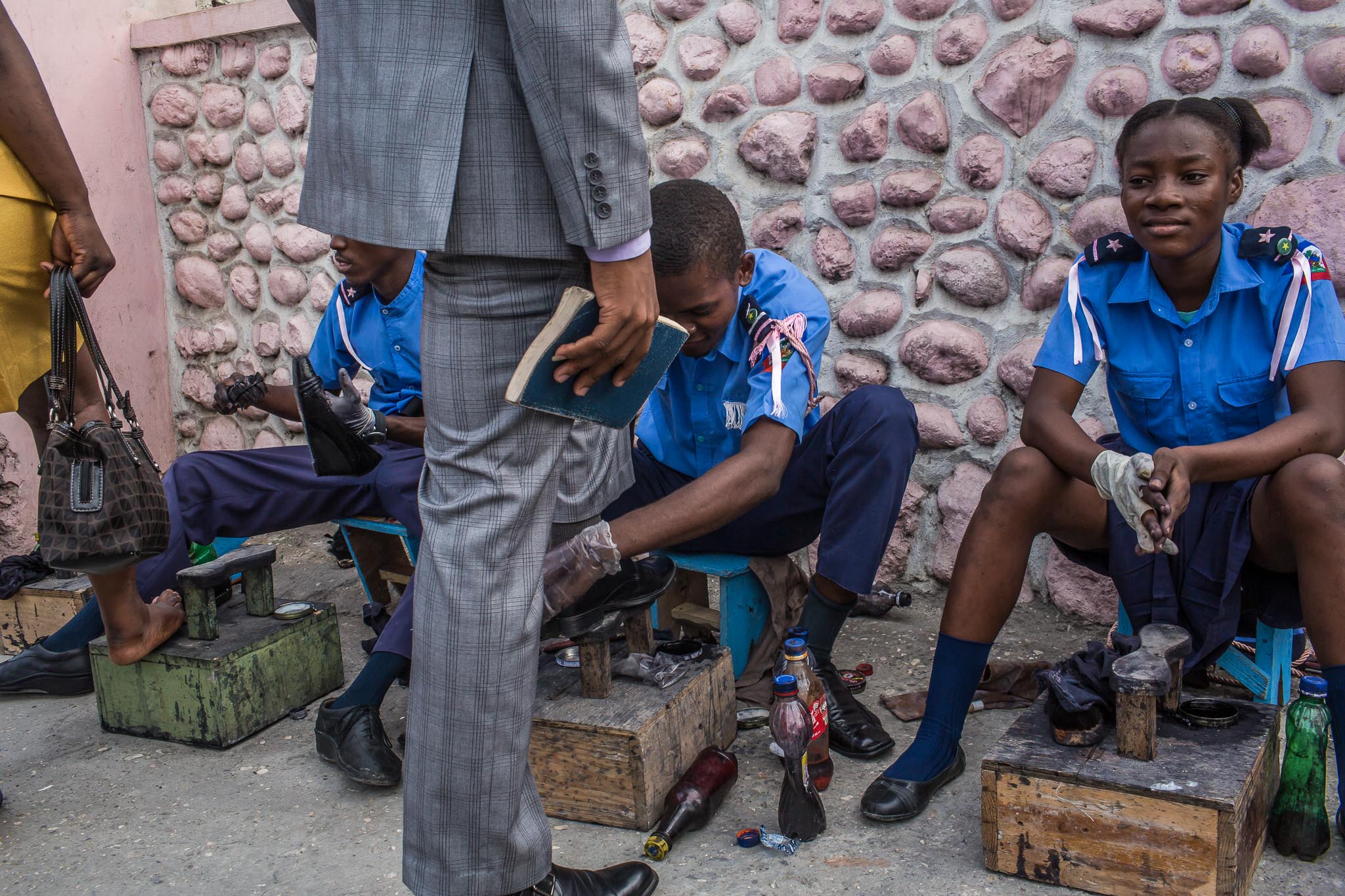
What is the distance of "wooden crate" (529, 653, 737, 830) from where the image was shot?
212cm

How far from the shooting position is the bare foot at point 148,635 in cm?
256

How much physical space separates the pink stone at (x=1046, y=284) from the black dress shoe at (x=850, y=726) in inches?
47.1

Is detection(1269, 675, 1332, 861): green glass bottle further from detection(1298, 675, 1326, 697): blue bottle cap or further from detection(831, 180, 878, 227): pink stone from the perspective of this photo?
detection(831, 180, 878, 227): pink stone

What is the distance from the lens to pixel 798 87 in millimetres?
3260

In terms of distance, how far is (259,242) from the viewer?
4363 millimetres

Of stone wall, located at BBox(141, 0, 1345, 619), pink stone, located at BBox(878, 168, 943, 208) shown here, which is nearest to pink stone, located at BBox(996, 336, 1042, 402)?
stone wall, located at BBox(141, 0, 1345, 619)

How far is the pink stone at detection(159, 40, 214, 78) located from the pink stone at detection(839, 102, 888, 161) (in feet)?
8.91

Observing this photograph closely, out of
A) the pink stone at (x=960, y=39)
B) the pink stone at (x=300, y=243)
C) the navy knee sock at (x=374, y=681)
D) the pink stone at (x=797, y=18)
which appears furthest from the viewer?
the pink stone at (x=300, y=243)

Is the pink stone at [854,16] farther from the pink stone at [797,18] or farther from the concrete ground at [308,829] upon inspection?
the concrete ground at [308,829]

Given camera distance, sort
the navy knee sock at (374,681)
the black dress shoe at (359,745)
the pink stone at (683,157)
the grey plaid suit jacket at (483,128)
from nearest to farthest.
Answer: the grey plaid suit jacket at (483,128), the black dress shoe at (359,745), the navy knee sock at (374,681), the pink stone at (683,157)

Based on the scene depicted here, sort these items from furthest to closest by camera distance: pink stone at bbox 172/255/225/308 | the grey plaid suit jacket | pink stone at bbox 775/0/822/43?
pink stone at bbox 172/255/225/308 → pink stone at bbox 775/0/822/43 → the grey plaid suit jacket

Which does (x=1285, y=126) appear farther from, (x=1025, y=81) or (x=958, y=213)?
(x=958, y=213)

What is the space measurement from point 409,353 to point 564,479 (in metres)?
1.05

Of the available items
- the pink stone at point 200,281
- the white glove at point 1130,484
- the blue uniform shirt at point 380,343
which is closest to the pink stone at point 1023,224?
the white glove at point 1130,484
